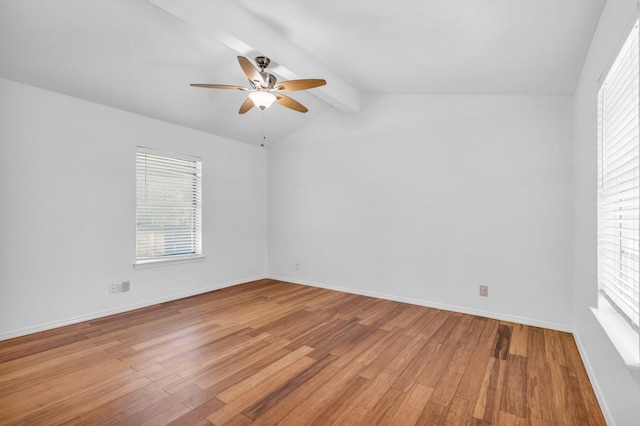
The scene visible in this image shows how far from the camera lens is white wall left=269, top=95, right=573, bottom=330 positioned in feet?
10.9

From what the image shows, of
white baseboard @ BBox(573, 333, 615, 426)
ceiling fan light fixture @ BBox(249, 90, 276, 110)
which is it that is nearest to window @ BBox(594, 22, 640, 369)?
white baseboard @ BBox(573, 333, 615, 426)

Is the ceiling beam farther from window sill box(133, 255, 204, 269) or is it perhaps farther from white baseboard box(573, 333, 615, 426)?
white baseboard box(573, 333, 615, 426)

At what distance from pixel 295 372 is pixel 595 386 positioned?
6.58 feet

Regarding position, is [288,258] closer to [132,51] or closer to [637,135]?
[132,51]

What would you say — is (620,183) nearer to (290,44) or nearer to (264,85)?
(264,85)

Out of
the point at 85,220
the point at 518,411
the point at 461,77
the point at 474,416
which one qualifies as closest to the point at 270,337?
the point at 474,416

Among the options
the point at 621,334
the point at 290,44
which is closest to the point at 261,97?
the point at 290,44

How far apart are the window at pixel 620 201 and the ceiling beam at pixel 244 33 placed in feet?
7.72

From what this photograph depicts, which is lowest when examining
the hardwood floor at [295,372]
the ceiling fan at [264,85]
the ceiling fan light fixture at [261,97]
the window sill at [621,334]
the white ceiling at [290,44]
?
the hardwood floor at [295,372]

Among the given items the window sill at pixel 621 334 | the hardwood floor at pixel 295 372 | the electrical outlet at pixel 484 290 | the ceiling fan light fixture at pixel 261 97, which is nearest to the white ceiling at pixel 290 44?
the ceiling fan light fixture at pixel 261 97

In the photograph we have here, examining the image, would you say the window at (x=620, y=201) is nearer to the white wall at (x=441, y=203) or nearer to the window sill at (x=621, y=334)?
the window sill at (x=621, y=334)

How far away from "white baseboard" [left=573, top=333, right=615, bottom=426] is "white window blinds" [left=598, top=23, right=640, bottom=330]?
60 centimetres

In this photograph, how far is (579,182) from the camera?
8.90 feet

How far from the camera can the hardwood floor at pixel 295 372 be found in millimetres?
1879
